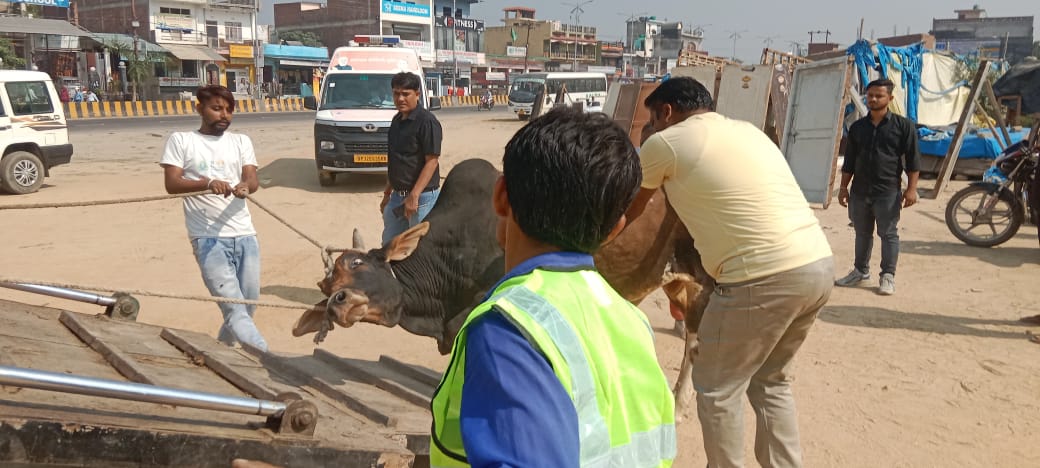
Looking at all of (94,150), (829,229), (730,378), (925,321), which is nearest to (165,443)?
(730,378)

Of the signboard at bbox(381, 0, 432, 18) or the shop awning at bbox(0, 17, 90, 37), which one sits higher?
the signboard at bbox(381, 0, 432, 18)

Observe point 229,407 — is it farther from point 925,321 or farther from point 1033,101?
point 1033,101

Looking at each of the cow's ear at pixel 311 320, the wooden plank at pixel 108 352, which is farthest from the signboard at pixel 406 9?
the wooden plank at pixel 108 352

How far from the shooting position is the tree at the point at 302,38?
210 ft

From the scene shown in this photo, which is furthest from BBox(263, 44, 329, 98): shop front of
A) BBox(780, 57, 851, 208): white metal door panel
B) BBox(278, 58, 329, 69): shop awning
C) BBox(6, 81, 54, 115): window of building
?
BBox(780, 57, 851, 208): white metal door panel

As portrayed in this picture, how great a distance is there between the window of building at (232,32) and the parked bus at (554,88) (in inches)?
1120

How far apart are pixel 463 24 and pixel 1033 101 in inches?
2355

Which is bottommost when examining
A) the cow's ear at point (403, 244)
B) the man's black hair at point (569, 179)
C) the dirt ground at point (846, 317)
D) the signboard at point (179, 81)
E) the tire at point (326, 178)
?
the dirt ground at point (846, 317)

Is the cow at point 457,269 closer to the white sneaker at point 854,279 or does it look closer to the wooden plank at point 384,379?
the wooden plank at point 384,379

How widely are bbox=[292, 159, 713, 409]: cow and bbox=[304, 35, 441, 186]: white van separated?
28.7 ft

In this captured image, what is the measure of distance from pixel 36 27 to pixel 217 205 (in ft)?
138

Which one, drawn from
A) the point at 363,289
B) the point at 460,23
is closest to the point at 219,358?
the point at 363,289

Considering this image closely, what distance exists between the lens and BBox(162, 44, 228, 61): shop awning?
1886 inches

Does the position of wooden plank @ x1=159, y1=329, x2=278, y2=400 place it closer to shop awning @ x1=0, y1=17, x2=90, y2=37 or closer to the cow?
the cow
